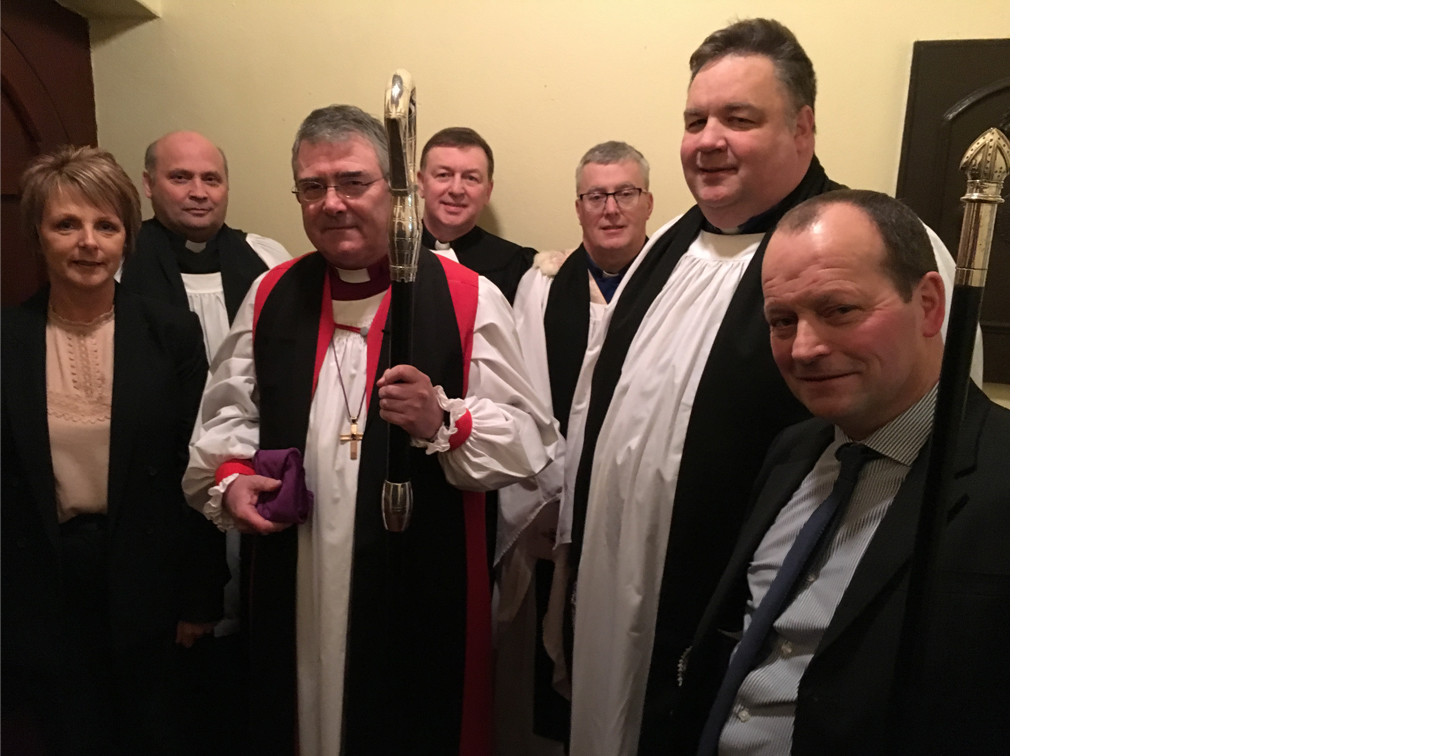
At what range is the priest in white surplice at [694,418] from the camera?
107 cm

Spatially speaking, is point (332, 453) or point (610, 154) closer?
point (332, 453)

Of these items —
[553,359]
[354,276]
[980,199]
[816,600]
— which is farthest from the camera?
[553,359]

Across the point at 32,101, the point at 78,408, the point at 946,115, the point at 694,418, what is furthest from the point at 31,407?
the point at 946,115

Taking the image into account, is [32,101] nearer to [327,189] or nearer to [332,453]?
[327,189]

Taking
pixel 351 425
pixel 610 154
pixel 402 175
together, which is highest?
pixel 610 154

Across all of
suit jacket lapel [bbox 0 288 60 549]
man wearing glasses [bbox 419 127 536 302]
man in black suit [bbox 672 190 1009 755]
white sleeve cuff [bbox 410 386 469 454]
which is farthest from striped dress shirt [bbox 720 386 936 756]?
man wearing glasses [bbox 419 127 536 302]

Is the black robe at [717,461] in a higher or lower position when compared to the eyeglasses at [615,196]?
lower

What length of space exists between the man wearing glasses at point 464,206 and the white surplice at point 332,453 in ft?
1.53

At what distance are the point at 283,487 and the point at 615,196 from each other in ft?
2.82

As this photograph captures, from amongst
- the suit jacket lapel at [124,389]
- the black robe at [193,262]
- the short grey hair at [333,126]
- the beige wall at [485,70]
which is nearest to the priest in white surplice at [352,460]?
the short grey hair at [333,126]

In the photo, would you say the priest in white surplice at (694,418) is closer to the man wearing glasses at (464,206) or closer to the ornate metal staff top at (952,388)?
the ornate metal staff top at (952,388)

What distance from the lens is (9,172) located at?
896 mm

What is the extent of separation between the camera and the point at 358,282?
122 cm

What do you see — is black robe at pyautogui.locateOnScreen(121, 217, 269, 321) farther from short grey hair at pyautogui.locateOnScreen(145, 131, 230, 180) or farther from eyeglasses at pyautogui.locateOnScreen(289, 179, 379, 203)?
eyeglasses at pyautogui.locateOnScreen(289, 179, 379, 203)
